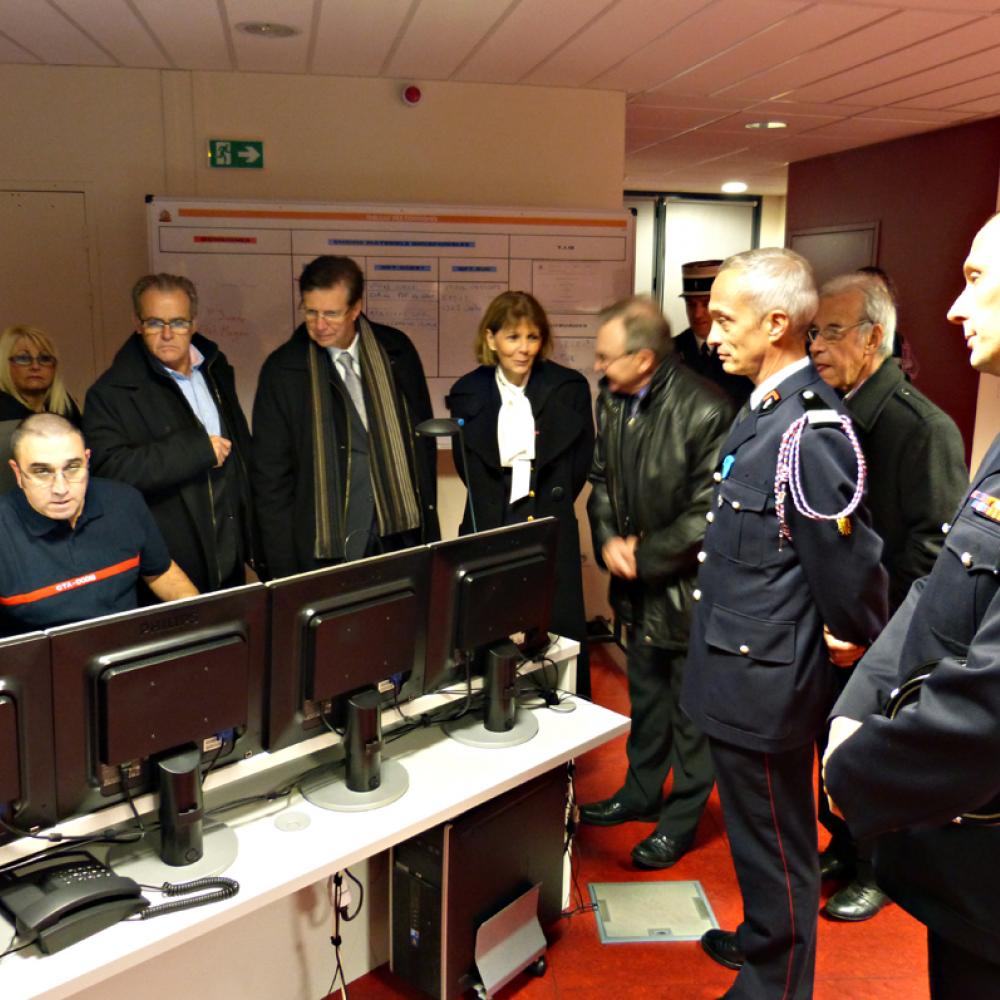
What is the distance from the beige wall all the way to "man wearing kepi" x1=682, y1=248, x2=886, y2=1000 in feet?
8.30

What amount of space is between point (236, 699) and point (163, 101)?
313cm

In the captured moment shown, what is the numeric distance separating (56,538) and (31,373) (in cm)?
133

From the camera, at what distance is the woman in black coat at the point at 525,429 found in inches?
123

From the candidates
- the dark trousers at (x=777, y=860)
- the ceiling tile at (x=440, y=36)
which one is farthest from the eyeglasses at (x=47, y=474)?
the ceiling tile at (x=440, y=36)

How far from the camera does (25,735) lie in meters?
1.38

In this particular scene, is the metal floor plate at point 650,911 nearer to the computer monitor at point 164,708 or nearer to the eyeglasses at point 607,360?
the computer monitor at point 164,708

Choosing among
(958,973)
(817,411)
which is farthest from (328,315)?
(958,973)

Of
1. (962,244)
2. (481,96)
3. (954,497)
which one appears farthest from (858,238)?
(954,497)

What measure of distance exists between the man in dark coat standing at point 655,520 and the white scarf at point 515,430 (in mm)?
264

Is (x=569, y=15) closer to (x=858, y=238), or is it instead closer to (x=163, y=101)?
(x=163, y=101)

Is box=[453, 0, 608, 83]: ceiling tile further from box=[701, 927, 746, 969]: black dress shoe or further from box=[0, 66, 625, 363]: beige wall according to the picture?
box=[701, 927, 746, 969]: black dress shoe

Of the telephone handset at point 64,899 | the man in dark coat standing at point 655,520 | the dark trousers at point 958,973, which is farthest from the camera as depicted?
the man in dark coat standing at point 655,520

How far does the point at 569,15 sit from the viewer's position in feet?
10.2

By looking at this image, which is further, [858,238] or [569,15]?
[858,238]
